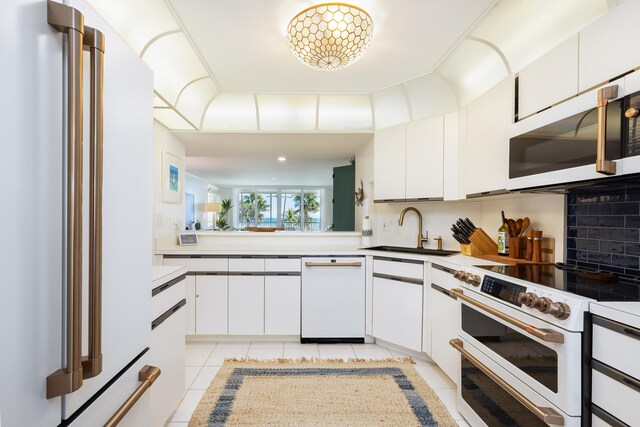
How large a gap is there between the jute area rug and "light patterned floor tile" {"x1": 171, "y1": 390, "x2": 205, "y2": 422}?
0.04m

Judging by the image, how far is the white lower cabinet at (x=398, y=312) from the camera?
8.41 feet

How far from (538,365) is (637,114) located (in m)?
0.99

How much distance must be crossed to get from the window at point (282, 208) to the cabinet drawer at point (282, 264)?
8.99 m

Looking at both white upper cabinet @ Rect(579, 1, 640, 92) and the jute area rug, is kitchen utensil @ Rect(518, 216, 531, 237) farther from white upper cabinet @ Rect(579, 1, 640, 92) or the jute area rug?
the jute area rug

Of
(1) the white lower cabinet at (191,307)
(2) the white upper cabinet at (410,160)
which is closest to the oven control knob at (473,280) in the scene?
(2) the white upper cabinet at (410,160)

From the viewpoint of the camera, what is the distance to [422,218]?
3.18 metres

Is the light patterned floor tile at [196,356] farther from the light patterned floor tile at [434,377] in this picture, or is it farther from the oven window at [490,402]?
the oven window at [490,402]

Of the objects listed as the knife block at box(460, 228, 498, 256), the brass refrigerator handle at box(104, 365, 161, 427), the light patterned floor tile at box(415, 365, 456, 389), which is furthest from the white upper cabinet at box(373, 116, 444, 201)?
the brass refrigerator handle at box(104, 365, 161, 427)

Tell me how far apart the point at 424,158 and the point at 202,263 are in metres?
2.25

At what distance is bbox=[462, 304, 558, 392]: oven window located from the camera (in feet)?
3.89

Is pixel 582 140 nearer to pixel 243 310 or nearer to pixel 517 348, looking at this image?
pixel 517 348

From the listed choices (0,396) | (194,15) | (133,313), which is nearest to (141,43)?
(194,15)

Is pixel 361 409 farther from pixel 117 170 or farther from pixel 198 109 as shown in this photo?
pixel 198 109

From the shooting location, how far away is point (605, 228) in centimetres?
168
